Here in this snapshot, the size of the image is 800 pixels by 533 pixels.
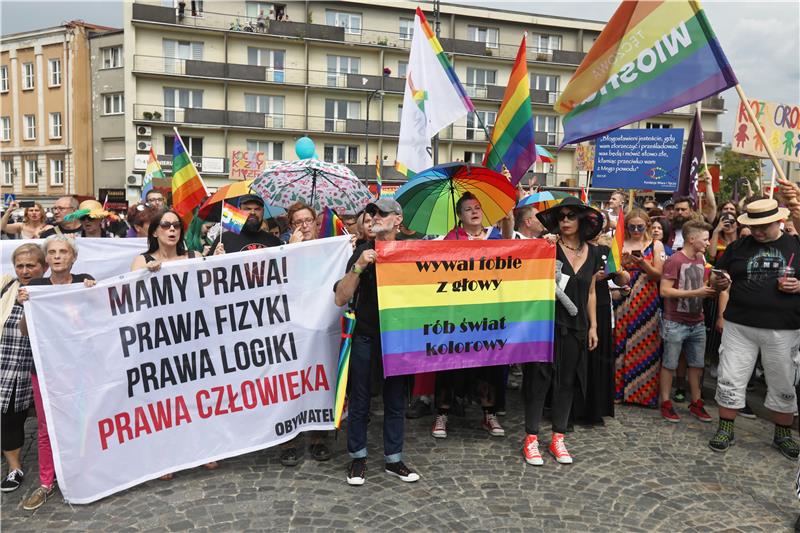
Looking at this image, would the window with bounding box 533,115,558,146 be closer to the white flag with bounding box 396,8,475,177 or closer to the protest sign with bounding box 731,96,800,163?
the protest sign with bounding box 731,96,800,163

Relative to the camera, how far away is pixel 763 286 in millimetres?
4633

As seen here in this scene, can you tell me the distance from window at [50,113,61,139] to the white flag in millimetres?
37681

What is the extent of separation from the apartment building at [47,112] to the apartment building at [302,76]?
5.73 metres

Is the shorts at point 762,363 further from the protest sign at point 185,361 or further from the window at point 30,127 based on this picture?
the window at point 30,127

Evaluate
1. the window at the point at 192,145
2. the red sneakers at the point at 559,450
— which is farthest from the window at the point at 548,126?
the red sneakers at the point at 559,450

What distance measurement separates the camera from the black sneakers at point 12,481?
3.92 m

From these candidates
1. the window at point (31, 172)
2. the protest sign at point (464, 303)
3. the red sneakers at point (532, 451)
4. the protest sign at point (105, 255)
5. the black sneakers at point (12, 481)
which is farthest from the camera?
the window at point (31, 172)

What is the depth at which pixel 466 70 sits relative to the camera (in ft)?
127

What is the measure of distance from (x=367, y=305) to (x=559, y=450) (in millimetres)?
1944

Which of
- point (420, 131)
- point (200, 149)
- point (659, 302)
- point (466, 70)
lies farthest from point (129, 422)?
point (466, 70)

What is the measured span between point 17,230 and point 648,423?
27.8 feet

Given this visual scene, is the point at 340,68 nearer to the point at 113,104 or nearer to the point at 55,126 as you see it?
the point at 113,104

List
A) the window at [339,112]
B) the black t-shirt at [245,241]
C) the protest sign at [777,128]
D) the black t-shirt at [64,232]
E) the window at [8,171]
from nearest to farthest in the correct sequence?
the black t-shirt at [245,241], the black t-shirt at [64,232], the protest sign at [777,128], the window at [339,112], the window at [8,171]

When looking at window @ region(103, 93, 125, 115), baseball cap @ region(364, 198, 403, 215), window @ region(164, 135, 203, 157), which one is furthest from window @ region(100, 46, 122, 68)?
baseball cap @ region(364, 198, 403, 215)
